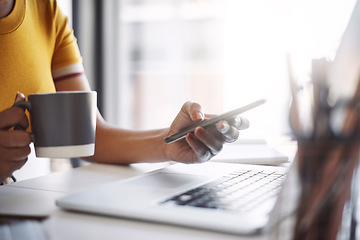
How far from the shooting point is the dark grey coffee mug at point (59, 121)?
26.7 inches

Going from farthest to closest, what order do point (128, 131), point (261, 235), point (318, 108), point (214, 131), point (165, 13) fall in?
point (165, 13) < point (128, 131) < point (214, 131) < point (261, 235) < point (318, 108)

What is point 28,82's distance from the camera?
107cm

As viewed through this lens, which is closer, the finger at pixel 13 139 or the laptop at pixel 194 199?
the laptop at pixel 194 199

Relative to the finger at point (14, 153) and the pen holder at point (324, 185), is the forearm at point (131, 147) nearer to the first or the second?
the finger at point (14, 153)

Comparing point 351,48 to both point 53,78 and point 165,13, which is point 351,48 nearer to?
point 53,78

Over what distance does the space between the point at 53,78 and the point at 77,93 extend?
0.51 meters

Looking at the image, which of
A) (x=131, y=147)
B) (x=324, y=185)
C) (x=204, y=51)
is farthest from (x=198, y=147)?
(x=204, y=51)

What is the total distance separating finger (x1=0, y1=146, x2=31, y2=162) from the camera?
67 cm

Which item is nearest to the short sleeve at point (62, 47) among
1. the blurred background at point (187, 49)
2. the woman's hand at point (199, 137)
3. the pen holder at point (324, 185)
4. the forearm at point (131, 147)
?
the forearm at point (131, 147)

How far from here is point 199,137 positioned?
74cm

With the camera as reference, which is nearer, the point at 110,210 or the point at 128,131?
the point at 110,210

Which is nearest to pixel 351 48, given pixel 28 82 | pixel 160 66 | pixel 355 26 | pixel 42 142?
pixel 355 26

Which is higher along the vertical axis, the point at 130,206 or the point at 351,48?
the point at 351,48

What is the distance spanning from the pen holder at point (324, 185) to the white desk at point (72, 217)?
0.35ft
